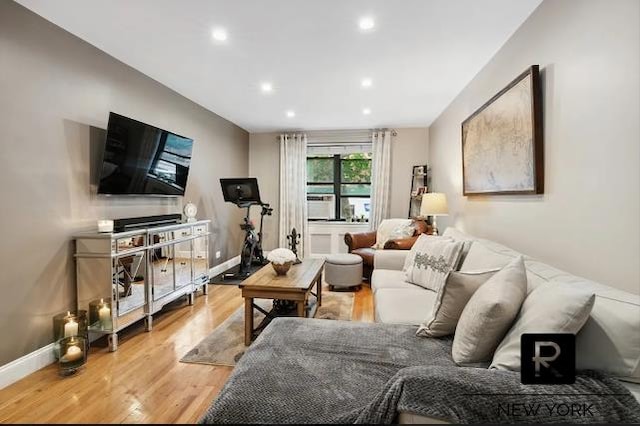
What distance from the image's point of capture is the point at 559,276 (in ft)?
4.75

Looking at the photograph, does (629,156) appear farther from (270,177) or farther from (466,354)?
(270,177)

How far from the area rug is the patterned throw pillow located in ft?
2.92

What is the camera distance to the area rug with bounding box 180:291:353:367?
2359 mm

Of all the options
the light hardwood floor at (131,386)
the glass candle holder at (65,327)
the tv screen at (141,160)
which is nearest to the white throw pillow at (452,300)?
the light hardwood floor at (131,386)

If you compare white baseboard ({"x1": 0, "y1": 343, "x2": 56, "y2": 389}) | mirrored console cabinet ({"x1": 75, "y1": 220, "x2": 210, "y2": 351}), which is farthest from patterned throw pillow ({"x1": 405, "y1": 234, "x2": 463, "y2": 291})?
white baseboard ({"x1": 0, "y1": 343, "x2": 56, "y2": 389})

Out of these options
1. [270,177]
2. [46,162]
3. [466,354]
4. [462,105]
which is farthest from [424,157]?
[46,162]

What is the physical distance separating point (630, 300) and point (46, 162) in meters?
3.41

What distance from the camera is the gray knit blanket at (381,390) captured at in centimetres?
82

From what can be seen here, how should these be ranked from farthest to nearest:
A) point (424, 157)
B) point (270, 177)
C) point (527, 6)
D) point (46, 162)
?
1. point (270, 177)
2. point (424, 157)
3. point (46, 162)
4. point (527, 6)

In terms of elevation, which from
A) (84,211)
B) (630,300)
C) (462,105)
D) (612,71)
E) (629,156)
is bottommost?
(630,300)

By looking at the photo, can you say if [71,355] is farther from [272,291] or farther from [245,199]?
[245,199]

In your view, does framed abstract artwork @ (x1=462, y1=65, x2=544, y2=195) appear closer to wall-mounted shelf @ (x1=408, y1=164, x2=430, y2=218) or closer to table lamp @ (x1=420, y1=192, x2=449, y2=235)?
table lamp @ (x1=420, y1=192, x2=449, y2=235)

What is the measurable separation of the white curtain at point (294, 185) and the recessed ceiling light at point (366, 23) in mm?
3497

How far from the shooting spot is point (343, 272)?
399 centimetres
